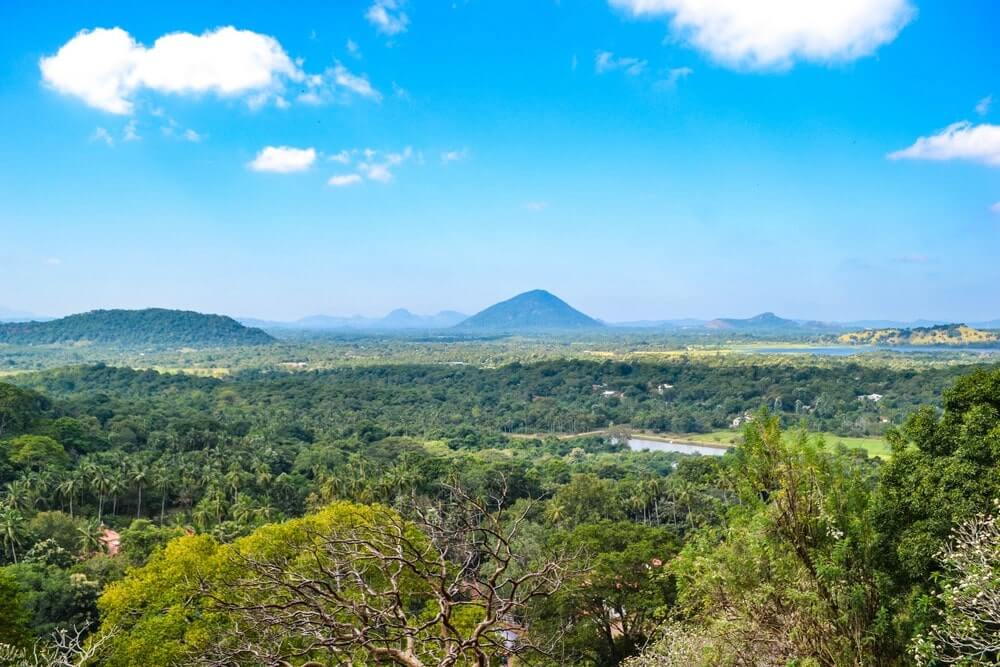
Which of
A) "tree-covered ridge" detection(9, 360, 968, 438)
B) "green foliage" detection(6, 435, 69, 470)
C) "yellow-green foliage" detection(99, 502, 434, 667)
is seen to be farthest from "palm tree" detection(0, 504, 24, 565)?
"tree-covered ridge" detection(9, 360, 968, 438)

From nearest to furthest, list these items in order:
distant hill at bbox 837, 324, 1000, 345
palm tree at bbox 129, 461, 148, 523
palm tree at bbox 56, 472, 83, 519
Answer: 1. palm tree at bbox 56, 472, 83, 519
2. palm tree at bbox 129, 461, 148, 523
3. distant hill at bbox 837, 324, 1000, 345

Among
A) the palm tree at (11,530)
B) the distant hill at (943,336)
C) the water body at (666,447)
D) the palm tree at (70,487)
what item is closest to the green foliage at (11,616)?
the palm tree at (11,530)

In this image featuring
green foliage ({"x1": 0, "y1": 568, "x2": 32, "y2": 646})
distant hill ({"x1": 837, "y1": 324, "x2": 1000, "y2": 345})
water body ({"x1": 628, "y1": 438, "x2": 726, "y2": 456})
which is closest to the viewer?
green foliage ({"x1": 0, "y1": 568, "x2": 32, "y2": 646})

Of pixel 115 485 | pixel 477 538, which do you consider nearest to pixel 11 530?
pixel 115 485

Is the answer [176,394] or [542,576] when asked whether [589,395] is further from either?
[542,576]

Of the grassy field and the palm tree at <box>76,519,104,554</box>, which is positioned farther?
the grassy field

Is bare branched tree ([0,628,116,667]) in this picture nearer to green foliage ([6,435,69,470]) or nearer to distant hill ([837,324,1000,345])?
green foliage ([6,435,69,470])

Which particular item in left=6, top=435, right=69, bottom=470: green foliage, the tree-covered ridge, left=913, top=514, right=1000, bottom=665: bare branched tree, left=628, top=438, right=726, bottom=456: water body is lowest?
left=628, top=438, right=726, bottom=456: water body
